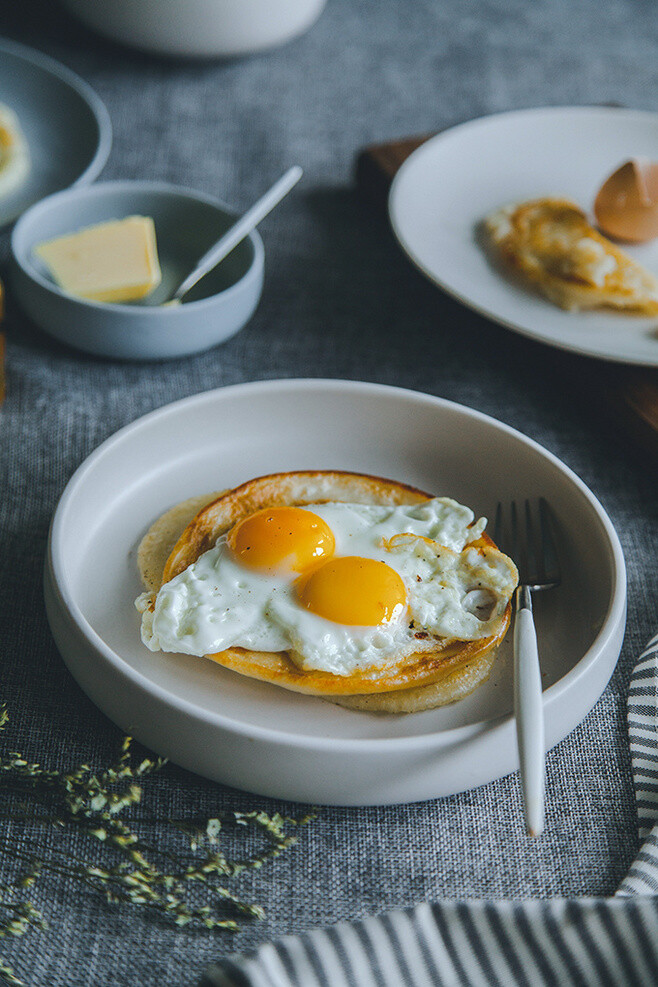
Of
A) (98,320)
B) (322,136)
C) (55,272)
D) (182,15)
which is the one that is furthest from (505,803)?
(182,15)

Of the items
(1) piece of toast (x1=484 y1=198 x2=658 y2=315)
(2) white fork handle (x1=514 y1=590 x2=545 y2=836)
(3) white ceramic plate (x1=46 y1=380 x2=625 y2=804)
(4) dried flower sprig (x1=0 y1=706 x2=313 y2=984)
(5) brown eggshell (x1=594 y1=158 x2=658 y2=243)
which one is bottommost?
(4) dried flower sprig (x1=0 y1=706 x2=313 y2=984)

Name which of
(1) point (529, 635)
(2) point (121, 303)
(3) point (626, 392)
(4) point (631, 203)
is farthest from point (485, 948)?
(4) point (631, 203)

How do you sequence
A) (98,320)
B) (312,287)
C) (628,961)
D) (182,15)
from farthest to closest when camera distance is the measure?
1. (182,15)
2. (312,287)
3. (98,320)
4. (628,961)

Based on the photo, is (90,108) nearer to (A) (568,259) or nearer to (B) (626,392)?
(A) (568,259)

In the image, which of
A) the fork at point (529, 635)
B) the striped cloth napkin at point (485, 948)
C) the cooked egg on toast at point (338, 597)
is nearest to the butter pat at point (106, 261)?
the cooked egg on toast at point (338, 597)

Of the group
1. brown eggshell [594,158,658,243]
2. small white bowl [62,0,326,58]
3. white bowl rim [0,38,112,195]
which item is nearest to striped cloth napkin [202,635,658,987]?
brown eggshell [594,158,658,243]

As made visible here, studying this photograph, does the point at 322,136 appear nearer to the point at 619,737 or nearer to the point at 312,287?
the point at 312,287

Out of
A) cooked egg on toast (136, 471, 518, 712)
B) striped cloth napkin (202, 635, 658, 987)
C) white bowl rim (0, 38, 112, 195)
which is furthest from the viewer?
white bowl rim (0, 38, 112, 195)

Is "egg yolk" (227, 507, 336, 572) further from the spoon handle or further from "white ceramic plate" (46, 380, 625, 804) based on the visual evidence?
the spoon handle
